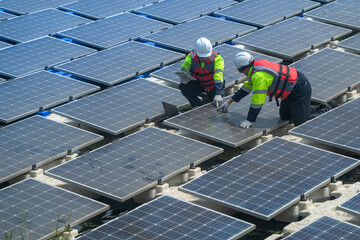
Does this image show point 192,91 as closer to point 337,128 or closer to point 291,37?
point 337,128

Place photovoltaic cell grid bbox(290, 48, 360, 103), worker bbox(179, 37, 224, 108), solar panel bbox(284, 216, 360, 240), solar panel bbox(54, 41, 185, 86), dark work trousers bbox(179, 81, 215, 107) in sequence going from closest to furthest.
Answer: solar panel bbox(284, 216, 360, 240) < worker bbox(179, 37, 224, 108) < dark work trousers bbox(179, 81, 215, 107) < photovoltaic cell grid bbox(290, 48, 360, 103) < solar panel bbox(54, 41, 185, 86)

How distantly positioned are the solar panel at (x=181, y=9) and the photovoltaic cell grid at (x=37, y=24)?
2.39m

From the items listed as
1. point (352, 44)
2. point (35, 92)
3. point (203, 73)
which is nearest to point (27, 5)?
point (35, 92)

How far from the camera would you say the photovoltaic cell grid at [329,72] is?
2308cm

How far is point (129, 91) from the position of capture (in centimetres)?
2358

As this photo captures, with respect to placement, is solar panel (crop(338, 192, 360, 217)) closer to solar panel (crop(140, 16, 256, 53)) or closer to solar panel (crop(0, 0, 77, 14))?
solar panel (crop(140, 16, 256, 53))

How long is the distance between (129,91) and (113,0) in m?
9.39

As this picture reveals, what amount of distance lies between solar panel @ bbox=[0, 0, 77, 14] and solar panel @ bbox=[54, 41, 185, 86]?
229 inches

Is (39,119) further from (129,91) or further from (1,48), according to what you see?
(1,48)

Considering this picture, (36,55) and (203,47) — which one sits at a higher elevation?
(203,47)

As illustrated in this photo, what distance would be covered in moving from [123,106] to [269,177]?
5.40 metres

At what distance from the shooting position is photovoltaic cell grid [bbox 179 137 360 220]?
17734mm

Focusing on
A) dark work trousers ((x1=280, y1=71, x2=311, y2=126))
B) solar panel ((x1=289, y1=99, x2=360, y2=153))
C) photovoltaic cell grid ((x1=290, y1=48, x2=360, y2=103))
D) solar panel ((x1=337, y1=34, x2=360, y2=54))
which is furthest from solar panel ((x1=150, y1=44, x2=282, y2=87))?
solar panel ((x1=289, y1=99, x2=360, y2=153))

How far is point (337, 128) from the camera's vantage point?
20906 millimetres
